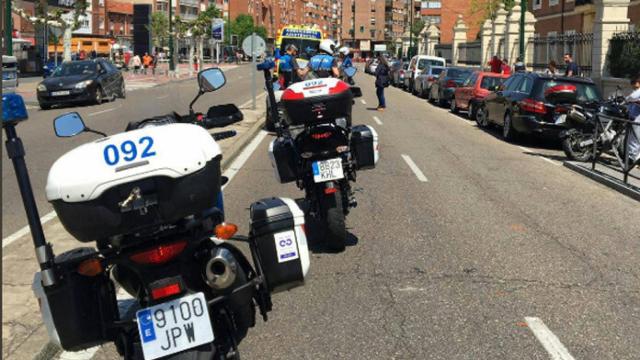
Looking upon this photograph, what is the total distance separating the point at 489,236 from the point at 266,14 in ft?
526

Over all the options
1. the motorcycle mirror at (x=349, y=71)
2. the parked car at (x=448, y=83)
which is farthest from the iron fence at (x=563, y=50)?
the motorcycle mirror at (x=349, y=71)

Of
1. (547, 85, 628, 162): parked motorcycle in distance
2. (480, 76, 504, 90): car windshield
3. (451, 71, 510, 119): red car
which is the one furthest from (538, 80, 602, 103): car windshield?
(480, 76, 504, 90): car windshield

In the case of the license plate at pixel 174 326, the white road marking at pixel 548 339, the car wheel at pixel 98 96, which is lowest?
the white road marking at pixel 548 339

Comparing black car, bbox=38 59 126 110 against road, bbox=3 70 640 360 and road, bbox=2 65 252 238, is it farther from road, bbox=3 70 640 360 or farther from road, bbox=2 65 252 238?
road, bbox=3 70 640 360

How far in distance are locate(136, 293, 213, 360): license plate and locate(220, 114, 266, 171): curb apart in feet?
28.3

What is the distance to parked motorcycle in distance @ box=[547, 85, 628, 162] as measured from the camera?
12.5 m

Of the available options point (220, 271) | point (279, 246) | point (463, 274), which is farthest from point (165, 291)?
point (463, 274)

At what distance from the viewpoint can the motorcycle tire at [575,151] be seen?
534 inches

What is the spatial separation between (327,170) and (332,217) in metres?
0.45

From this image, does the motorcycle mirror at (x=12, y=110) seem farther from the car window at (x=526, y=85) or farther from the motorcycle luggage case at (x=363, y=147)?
the car window at (x=526, y=85)

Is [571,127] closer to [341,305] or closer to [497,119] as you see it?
[497,119]

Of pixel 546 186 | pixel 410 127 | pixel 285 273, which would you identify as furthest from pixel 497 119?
pixel 285 273

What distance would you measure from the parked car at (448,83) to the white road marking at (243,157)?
35.0ft

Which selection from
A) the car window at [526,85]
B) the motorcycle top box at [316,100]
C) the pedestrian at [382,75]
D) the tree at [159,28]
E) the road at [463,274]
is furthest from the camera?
the tree at [159,28]
